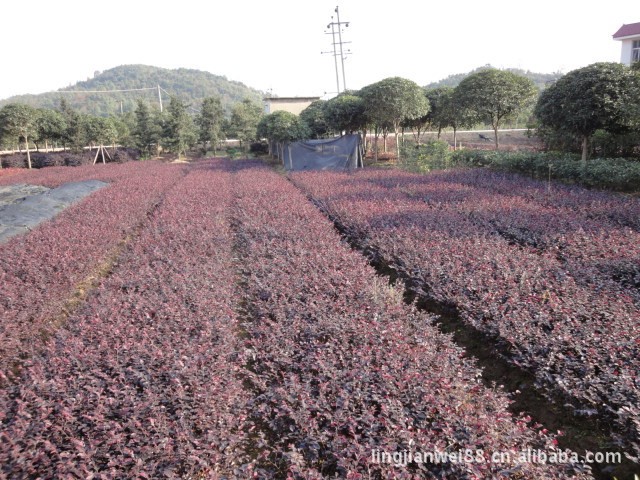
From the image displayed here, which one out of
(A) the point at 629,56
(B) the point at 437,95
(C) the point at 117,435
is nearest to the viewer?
(C) the point at 117,435

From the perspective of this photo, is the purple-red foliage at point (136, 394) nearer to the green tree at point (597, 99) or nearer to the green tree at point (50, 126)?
the green tree at point (597, 99)

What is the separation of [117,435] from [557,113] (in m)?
13.6

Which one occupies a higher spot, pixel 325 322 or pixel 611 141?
pixel 611 141

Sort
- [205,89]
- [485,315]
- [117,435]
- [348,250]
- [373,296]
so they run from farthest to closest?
[205,89] < [348,250] < [373,296] < [485,315] < [117,435]

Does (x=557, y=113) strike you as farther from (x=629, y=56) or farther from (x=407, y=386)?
(x=629, y=56)

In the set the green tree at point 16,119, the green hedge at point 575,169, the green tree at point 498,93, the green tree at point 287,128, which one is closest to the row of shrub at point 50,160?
the green tree at point 16,119

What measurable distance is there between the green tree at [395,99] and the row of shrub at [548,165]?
5.87 ft

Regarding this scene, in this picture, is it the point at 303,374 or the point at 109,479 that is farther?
the point at 303,374

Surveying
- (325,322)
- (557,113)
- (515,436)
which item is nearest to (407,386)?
(515,436)

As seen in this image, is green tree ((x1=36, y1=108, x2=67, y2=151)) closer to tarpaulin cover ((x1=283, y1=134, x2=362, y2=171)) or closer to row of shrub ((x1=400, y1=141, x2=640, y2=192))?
tarpaulin cover ((x1=283, y1=134, x2=362, y2=171))

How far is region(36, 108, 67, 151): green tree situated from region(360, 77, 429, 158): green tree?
23236mm

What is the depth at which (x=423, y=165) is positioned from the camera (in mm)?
15375

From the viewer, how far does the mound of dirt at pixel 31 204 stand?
8949 mm

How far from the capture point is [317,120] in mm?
22250
